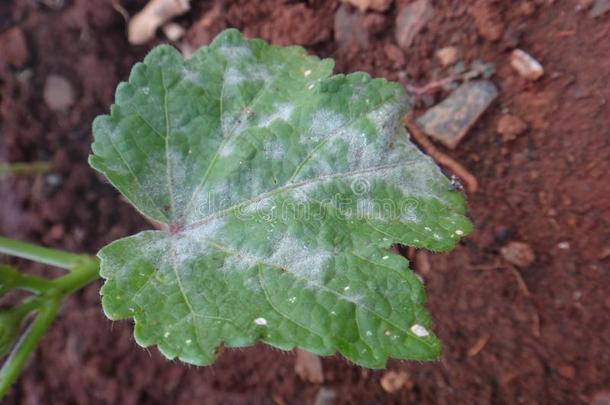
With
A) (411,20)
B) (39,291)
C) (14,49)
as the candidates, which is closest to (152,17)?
(14,49)

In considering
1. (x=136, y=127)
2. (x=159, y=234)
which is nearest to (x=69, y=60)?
(x=136, y=127)

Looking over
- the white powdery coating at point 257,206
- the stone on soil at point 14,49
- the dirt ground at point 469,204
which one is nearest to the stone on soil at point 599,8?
the dirt ground at point 469,204

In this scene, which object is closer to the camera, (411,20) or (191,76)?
(191,76)

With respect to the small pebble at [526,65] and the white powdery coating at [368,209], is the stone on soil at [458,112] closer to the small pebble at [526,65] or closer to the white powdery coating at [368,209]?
the small pebble at [526,65]

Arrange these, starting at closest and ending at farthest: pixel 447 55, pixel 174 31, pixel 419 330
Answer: pixel 419 330 < pixel 447 55 < pixel 174 31

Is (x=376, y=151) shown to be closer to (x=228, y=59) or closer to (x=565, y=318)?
(x=228, y=59)

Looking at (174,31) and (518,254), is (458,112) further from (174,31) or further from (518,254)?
(174,31)
